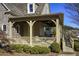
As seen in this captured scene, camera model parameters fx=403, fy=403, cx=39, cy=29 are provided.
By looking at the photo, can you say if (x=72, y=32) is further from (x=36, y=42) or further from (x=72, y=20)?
(x=36, y=42)

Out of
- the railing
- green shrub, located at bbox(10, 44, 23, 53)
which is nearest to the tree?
the railing

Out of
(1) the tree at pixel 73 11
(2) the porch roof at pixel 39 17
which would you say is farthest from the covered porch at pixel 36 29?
(1) the tree at pixel 73 11

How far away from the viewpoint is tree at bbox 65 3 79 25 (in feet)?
45.1

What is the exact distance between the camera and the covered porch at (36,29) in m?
13.8

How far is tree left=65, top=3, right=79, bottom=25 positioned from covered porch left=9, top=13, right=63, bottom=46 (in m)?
0.41

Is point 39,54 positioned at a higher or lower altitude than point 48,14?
lower

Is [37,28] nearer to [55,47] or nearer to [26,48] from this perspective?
[26,48]

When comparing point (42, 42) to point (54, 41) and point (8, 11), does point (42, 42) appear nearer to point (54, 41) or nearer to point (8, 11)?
point (54, 41)

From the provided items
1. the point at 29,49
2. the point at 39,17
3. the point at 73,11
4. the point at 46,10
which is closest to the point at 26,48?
the point at 29,49

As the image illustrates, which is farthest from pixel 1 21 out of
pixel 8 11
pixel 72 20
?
pixel 72 20

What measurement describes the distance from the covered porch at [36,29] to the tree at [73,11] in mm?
413

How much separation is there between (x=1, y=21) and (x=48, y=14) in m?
1.65

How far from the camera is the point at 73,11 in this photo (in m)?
13.8

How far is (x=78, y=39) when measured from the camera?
1386 centimetres
